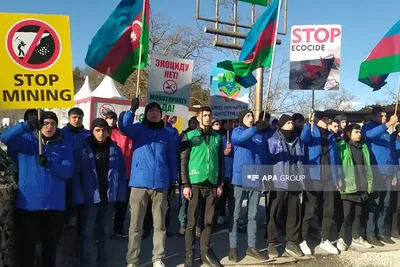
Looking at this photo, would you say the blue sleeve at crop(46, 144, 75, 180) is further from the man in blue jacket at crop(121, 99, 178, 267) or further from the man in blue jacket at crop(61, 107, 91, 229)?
the man in blue jacket at crop(121, 99, 178, 267)

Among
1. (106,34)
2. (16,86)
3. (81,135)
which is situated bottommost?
(81,135)

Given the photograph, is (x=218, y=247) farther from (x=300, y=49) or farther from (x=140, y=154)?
(x=300, y=49)

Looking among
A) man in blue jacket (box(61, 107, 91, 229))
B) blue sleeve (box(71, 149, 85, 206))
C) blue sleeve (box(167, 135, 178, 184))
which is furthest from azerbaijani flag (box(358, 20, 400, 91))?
blue sleeve (box(71, 149, 85, 206))

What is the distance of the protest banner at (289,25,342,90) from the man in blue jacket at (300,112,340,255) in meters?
0.62

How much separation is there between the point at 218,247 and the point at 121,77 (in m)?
2.92

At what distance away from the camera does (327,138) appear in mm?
6281

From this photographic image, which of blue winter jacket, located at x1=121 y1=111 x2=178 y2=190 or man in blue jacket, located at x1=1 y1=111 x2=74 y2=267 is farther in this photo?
blue winter jacket, located at x1=121 y1=111 x2=178 y2=190

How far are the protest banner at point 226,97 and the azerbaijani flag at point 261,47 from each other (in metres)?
0.76

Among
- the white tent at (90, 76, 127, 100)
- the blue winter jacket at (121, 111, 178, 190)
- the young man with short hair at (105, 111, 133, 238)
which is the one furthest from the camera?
the white tent at (90, 76, 127, 100)

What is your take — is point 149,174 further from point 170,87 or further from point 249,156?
point 170,87

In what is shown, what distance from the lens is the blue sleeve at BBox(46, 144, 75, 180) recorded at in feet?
13.6

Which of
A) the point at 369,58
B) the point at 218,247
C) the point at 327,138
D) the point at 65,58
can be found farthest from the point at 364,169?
the point at 65,58

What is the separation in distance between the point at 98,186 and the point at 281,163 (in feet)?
8.28
